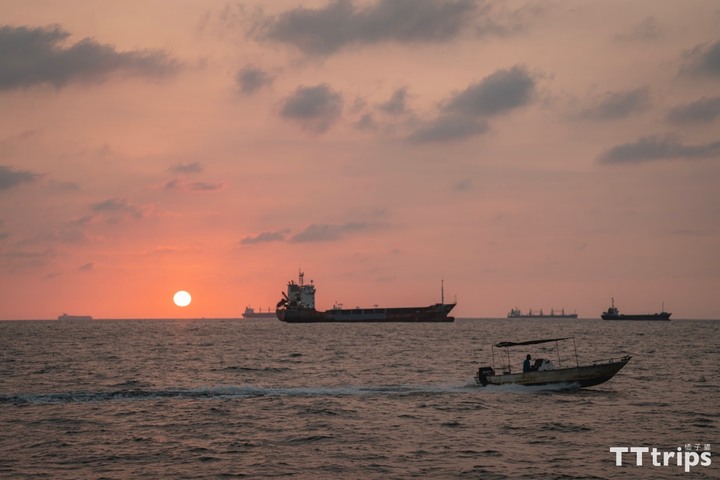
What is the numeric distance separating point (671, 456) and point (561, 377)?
800 inches

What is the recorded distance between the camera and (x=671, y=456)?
99.8 feet

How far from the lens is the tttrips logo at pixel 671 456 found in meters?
29.2

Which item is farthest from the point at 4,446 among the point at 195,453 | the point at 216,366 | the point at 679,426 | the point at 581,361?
the point at 581,361

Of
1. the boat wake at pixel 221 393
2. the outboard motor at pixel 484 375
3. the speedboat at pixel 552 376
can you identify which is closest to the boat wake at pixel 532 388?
the speedboat at pixel 552 376

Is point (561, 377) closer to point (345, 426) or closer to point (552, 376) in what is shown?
point (552, 376)

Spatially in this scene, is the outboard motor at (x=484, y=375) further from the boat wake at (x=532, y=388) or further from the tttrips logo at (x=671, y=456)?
the tttrips logo at (x=671, y=456)

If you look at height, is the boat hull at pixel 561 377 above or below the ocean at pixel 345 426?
above

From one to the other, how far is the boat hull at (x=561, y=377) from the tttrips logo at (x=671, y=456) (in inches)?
713

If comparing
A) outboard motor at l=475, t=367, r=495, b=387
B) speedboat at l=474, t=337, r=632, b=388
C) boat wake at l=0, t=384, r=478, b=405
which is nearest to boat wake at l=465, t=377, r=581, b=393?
speedboat at l=474, t=337, r=632, b=388

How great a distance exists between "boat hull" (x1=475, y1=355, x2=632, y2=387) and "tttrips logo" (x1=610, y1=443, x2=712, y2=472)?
59.4 feet

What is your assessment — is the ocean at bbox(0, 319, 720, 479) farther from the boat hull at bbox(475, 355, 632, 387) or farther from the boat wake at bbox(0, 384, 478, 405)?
the boat hull at bbox(475, 355, 632, 387)

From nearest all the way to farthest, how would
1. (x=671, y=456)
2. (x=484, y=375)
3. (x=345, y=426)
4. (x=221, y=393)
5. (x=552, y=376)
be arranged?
(x=671, y=456) < (x=345, y=426) < (x=552, y=376) < (x=221, y=393) < (x=484, y=375)

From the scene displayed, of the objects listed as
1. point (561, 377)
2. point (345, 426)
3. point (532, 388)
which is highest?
point (561, 377)

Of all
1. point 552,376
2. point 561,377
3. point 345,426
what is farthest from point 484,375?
point 345,426
